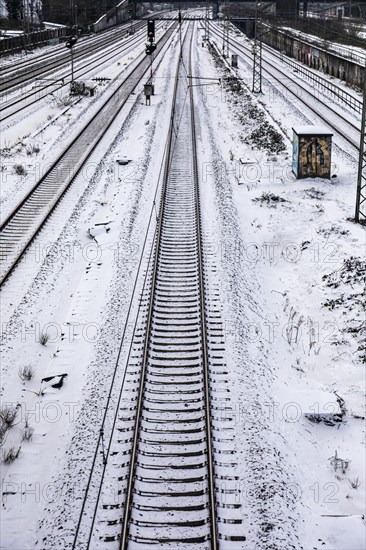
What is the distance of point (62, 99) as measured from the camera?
40.9 m

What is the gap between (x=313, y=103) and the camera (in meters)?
38.3

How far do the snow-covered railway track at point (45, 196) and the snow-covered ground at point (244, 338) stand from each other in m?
0.47

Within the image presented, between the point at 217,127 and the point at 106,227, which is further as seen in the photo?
the point at 217,127

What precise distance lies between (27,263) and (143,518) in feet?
31.7

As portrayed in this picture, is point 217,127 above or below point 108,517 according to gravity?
above

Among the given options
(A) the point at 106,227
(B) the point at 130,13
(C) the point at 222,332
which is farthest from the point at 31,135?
(B) the point at 130,13

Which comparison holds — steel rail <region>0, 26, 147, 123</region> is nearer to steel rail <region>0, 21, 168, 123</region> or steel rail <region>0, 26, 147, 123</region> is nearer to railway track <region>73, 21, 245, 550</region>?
steel rail <region>0, 21, 168, 123</region>

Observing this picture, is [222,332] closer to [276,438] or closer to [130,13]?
[276,438]

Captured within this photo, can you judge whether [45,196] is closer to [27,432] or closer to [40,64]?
[27,432]

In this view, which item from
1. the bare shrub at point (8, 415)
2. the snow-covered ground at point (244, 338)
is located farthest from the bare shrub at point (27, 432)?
the bare shrub at point (8, 415)

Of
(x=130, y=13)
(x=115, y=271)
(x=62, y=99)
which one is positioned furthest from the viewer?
(x=130, y=13)

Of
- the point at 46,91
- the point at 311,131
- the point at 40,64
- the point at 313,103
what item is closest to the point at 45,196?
the point at 311,131

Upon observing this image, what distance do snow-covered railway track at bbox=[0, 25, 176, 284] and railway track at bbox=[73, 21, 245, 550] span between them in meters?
4.35

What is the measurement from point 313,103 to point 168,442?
3276cm
